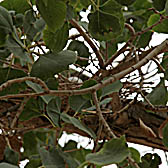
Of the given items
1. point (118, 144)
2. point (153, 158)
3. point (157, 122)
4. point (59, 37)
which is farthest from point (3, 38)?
point (157, 122)

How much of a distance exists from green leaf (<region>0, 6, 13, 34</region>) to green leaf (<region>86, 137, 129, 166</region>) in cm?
20

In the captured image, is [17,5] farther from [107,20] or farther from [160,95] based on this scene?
[160,95]

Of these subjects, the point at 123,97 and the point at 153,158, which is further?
the point at 123,97

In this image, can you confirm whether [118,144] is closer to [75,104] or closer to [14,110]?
[75,104]

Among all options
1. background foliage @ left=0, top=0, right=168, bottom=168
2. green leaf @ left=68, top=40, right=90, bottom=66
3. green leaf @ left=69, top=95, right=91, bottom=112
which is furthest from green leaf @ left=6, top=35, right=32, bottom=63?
green leaf @ left=68, top=40, right=90, bottom=66

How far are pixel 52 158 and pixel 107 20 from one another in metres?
0.19

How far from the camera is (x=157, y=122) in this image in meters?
0.72

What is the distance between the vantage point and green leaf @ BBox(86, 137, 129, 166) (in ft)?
0.81

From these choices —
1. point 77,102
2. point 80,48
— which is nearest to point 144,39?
point 80,48

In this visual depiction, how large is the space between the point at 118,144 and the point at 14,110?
A: 1.79ft

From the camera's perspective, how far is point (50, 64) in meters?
0.38

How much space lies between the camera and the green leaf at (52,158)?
34cm

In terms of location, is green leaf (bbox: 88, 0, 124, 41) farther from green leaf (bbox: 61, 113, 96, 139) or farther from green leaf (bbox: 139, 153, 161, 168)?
green leaf (bbox: 139, 153, 161, 168)

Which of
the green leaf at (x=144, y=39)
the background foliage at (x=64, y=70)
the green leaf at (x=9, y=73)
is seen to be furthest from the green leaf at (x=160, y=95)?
the green leaf at (x=9, y=73)
